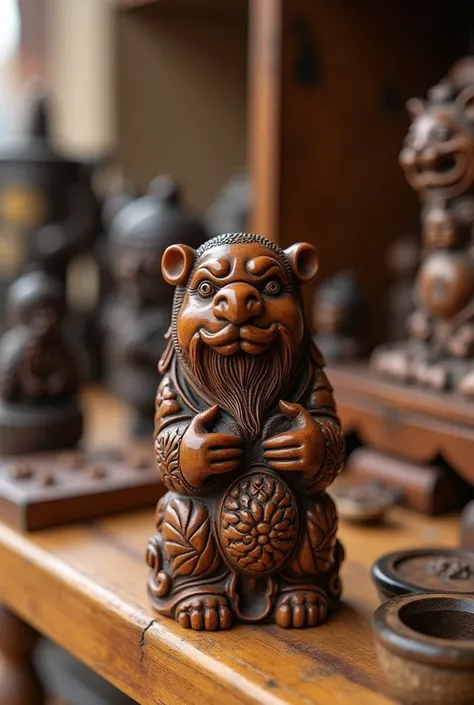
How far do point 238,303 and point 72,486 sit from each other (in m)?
0.58

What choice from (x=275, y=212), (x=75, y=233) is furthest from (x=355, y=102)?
(x=75, y=233)

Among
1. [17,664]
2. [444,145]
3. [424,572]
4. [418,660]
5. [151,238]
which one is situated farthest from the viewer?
[151,238]

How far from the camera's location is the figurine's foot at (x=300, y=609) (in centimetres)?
103

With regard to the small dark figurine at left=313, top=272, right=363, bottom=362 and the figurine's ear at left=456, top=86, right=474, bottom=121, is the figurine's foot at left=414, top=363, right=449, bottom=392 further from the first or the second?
the figurine's ear at left=456, top=86, right=474, bottom=121

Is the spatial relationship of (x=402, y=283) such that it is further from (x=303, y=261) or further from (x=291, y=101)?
(x=303, y=261)

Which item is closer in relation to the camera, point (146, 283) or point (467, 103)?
point (467, 103)

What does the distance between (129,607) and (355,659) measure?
263mm

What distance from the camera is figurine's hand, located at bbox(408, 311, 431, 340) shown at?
1612 millimetres

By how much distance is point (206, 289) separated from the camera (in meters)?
1.01

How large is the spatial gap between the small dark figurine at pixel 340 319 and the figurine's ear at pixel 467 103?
1.45 ft

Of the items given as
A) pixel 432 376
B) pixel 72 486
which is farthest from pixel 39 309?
pixel 432 376

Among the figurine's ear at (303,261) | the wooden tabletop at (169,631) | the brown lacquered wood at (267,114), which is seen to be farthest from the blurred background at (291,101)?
the figurine's ear at (303,261)

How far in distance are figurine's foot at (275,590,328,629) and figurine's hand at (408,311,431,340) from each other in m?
0.67

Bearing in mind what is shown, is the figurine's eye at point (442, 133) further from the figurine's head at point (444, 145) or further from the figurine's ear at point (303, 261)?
the figurine's ear at point (303, 261)
